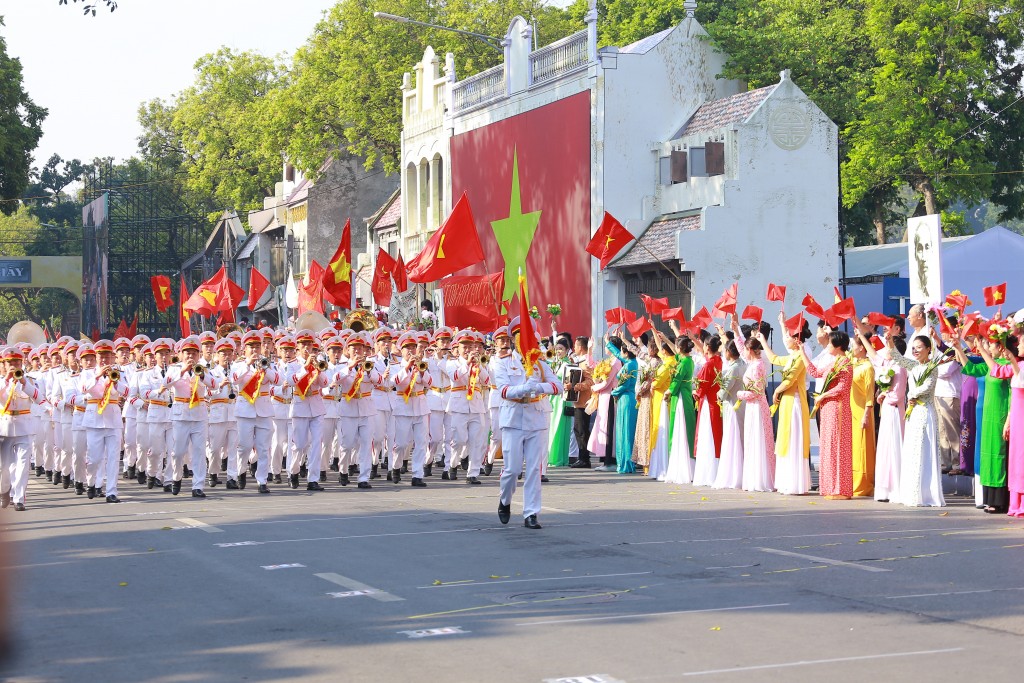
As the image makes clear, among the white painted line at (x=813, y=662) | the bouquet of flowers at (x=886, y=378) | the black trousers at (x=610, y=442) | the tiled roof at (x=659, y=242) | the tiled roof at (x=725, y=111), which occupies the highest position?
the tiled roof at (x=725, y=111)

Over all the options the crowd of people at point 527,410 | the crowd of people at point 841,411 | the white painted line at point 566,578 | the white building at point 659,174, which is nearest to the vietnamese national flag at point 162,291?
the white building at point 659,174

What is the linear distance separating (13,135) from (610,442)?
23526mm

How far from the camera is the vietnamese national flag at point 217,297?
3139 cm

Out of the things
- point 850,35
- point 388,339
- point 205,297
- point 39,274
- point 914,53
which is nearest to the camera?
point 388,339

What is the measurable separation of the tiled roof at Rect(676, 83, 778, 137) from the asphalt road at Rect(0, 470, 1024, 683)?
1777cm

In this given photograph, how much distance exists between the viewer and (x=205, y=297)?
31719mm

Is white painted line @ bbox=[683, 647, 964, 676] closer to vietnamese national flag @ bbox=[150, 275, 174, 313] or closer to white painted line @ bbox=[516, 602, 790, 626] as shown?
white painted line @ bbox=[516, 602, 790, 626]

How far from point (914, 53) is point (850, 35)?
10.8 ft

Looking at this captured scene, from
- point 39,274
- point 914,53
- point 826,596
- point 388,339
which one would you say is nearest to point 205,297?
point 388,339

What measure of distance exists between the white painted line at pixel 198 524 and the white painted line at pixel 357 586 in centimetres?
339

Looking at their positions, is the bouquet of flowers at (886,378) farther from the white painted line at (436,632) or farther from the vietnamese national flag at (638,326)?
the white painted line at (436,632)

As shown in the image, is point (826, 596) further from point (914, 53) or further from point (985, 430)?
point (914, 53)

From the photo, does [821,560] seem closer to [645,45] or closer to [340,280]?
[340,280]

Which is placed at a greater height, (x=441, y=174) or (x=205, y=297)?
(x=441, y=174)
